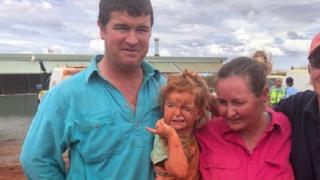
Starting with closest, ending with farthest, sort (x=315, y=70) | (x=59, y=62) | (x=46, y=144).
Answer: (x=315, y=70)
(x=46, y=144)
(x=59, y=62)

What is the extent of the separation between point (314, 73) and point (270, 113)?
0.51 m

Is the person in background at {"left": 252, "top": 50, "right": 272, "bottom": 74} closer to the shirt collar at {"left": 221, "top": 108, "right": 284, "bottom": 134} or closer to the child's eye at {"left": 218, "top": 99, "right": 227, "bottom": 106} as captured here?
the shirt collar at {"left": 221, "top": 108, "right": 284, "bottom": 134}

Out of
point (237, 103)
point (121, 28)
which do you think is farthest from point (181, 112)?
point (121, 28)

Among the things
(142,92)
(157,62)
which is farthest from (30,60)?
(142,92)

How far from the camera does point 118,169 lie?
2695 millimetres

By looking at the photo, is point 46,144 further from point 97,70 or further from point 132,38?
point 132,38

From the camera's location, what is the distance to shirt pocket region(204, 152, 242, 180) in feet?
8.73

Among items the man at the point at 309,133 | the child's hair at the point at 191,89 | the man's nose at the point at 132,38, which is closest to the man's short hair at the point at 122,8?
the man's nose at the point at 132,38

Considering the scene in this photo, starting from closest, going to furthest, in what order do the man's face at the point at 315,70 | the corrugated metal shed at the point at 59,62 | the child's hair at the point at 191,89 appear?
the man's face at the point at 315,70, the child's hair at the point at 191,89, the corrugated metal shed at the point at 59,62

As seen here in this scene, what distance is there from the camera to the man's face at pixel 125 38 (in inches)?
104

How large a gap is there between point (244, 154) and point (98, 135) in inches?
33.4

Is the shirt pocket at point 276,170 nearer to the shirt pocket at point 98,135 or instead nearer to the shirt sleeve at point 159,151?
the shirt sleeve at point 159,151

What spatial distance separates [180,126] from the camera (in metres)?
2.86

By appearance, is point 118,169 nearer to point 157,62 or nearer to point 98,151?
point 98,151
